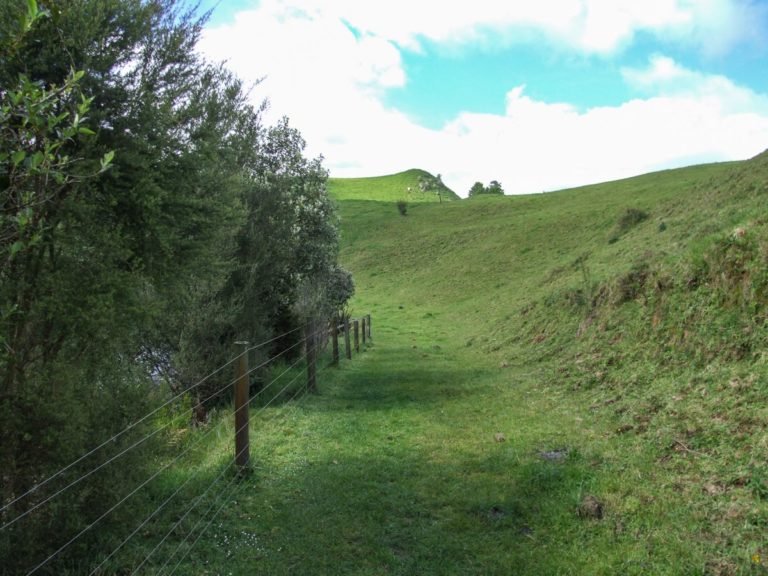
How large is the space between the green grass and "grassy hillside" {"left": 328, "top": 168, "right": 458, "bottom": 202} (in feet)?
277

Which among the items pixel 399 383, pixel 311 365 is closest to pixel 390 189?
pixel 399 383

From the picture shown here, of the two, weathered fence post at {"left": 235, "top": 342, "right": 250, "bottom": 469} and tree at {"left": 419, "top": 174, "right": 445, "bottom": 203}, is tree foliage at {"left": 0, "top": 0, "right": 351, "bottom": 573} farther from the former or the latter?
tree at {"left": 419, "top": 174, "right": 445, "bottom": 203}

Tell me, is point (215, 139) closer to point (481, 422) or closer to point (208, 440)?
point (208, 440)

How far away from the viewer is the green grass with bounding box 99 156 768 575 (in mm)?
5219

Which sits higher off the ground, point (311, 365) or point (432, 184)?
point (432, 184)

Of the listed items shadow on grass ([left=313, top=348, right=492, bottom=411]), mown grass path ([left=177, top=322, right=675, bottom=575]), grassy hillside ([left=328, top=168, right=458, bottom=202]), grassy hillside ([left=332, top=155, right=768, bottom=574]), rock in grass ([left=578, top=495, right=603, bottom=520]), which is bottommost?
shadow on grass ([left=313, top=348, right=492, bottom=411])

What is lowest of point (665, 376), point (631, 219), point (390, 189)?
point (665, 376)

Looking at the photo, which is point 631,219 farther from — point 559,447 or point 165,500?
point 165,500

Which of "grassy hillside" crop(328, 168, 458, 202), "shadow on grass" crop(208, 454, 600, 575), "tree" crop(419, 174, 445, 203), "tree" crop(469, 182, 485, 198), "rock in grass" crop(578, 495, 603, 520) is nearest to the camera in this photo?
"shadow on grass" crop(208, 454, 600, 575)

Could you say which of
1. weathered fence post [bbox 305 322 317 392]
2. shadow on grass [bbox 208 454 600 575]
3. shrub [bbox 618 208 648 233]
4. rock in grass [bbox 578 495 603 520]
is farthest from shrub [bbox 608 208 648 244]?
rock in grass [bbox 578 495 603 520]

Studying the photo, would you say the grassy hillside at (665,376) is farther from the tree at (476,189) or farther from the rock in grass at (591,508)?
the tree at (476,189)

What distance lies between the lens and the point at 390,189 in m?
112

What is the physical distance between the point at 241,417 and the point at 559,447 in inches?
190

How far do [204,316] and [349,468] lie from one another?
5589 mm
